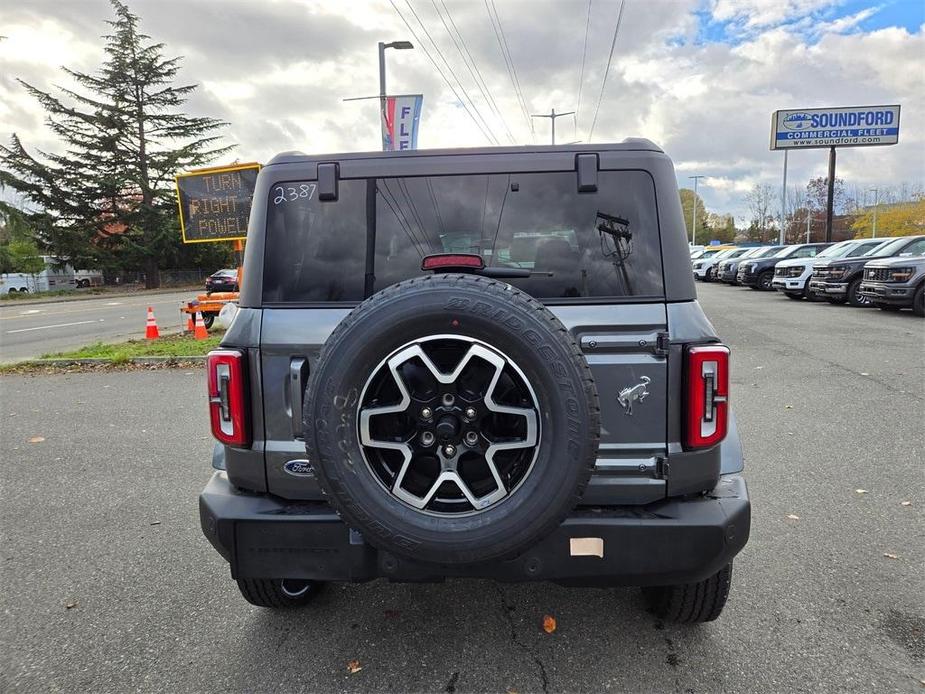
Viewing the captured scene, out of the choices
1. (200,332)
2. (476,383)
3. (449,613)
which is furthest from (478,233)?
(200,332)

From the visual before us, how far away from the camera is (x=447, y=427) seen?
196 cm

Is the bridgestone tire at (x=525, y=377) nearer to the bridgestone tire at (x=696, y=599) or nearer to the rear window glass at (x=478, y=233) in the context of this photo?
the rear window glass at (x=478, y=233)

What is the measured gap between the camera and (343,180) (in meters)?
2.35

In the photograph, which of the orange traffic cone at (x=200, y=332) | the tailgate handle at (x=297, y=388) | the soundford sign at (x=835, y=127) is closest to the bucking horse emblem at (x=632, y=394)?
the tailgate handle at (x=297, y=388)

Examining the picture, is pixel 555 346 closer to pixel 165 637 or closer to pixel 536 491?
pixel 536 491

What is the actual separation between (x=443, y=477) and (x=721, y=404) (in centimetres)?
107

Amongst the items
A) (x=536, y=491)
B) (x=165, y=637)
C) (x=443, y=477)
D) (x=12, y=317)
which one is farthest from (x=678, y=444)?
(x=12, y=317)

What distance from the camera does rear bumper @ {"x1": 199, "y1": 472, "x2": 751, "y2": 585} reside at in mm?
2080

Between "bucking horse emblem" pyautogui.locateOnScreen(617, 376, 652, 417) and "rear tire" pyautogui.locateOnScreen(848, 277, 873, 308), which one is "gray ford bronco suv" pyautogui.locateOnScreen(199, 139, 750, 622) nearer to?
"bucking horse emblem" pyautogui.locateOnScreen(617, 376, 652, 417)

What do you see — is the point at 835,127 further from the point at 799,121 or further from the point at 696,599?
the point at 696,599

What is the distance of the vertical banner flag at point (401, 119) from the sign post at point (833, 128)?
90.7ft

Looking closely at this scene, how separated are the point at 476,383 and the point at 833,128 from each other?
40.4 metres

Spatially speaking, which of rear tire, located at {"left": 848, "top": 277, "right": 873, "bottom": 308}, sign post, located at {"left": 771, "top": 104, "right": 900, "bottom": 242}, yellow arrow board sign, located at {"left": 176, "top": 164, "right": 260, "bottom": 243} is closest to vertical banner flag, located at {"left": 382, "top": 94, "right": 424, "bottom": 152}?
yellow arrow board sign, located at {"left": 176, "top": 164, "right": 260, "bottom": 243}

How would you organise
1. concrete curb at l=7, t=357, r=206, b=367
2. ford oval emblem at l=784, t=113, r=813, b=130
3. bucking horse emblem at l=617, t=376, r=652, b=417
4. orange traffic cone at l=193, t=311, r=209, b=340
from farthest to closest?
ford oval emblem at l=784, t=113, r=813, b=130
orange traffic cone at l=193, t=311, r=209, b=340
concrete curb at l=7, t=357, r=206, b=367
bucking horse emblem at l=617, t=376, r=652, b=417
